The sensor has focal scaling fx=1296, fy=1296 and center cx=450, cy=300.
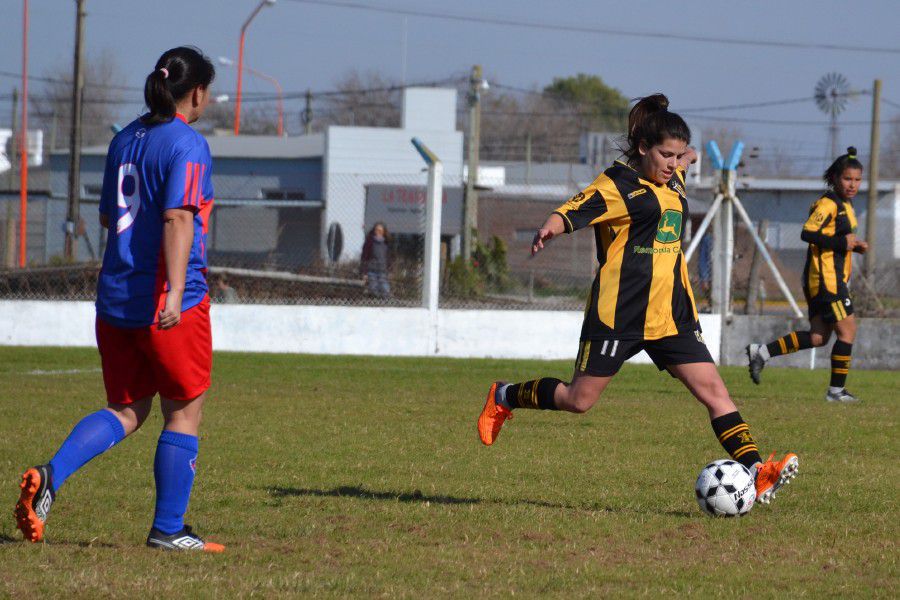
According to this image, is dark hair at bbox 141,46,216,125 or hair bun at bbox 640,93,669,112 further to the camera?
hair bun at bbox 640,93,669,112

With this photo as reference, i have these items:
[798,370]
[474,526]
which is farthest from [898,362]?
[474,526]

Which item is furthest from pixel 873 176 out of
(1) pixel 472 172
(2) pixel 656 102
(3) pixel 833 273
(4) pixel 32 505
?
(4) pixel 32 505

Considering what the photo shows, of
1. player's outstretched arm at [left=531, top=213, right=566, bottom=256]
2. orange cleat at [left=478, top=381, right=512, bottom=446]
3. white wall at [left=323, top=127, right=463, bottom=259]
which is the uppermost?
white wall at [left=323, top=127, right=463, bottom=259]

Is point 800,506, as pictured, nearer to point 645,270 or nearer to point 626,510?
point 626,510

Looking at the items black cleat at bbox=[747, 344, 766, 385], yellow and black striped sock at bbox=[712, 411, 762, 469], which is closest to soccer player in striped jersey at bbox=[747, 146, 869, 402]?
black cleat at bbox=[747, 344, 766, 385]

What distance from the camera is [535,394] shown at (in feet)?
19.5

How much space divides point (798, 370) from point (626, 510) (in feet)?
31.9

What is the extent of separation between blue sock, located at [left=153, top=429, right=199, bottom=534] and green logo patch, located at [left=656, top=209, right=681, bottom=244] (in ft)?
7.39

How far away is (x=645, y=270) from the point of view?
18.4 ft

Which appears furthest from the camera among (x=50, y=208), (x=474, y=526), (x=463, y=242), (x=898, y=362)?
(x=50, y=208)

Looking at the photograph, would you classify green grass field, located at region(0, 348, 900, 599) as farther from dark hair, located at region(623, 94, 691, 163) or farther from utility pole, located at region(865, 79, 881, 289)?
utility pole, located at region(865, 79, 881, 289)

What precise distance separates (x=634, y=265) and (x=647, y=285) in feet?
0.34

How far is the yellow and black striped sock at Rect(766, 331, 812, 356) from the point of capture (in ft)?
35.8

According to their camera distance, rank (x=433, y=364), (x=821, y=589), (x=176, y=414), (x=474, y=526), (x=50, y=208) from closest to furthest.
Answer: (x=821, y=589), (x=176, y=414), (x=474, y=526), (x=433, y=364), (x=50, y=208)
